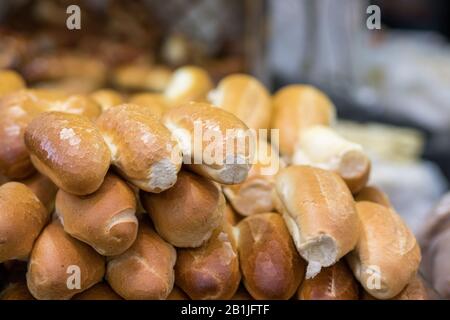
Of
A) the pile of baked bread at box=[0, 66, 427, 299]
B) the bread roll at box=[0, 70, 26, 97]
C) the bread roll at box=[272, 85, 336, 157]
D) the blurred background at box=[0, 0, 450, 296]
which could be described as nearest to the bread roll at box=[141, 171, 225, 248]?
the pile of baked bread at box=[0, 66, 427, 299]

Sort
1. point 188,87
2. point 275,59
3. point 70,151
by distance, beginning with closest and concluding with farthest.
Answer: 1. point 70,151
2. point 188,87
3. point 275,59

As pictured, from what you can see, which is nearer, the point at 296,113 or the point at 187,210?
the point at 187,210

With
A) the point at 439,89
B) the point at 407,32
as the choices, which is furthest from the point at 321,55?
the point at 407,32

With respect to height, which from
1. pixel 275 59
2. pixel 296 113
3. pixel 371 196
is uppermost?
pixel 296 113

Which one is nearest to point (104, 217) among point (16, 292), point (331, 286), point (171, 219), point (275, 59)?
point (171, 219)

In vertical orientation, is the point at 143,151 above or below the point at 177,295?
above

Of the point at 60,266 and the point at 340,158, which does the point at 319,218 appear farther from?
the point at 60,266

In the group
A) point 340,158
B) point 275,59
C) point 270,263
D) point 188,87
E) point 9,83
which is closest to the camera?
point 270,263

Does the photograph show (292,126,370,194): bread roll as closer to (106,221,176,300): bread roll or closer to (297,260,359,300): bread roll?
(297,260,359,300): bread roll
